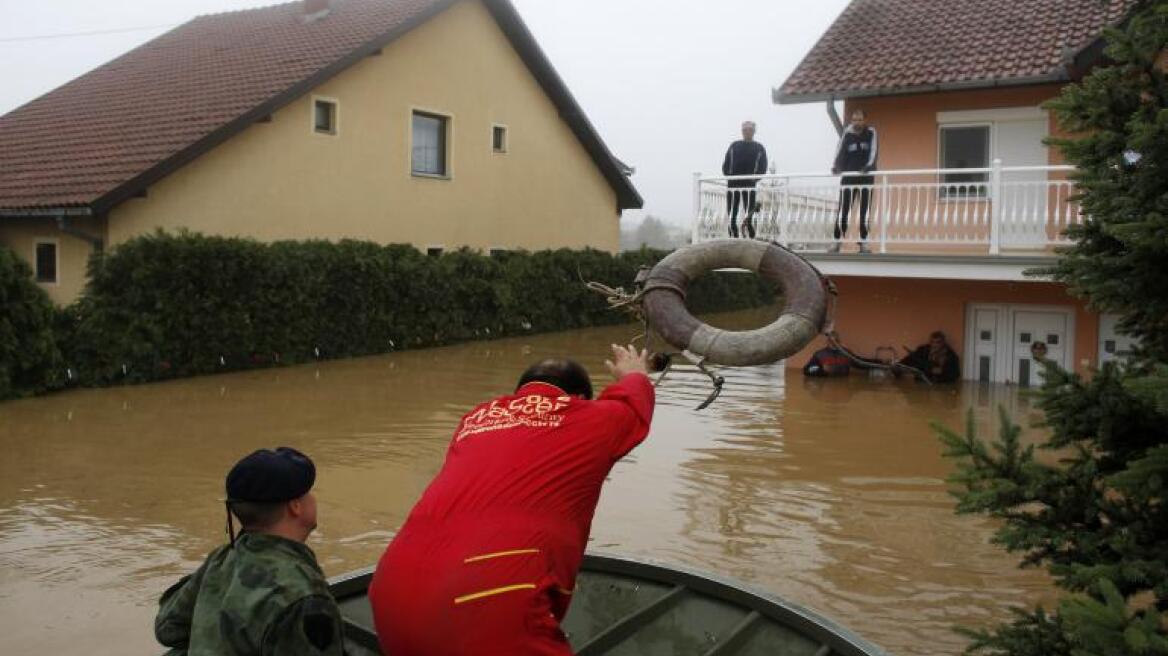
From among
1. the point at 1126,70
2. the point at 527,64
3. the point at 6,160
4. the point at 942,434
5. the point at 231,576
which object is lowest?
the point at 231,576

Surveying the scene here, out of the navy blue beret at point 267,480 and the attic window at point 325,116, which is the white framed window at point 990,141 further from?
the navy blue beret at point 267,480

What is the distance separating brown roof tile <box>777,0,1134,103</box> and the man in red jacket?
48.2ft

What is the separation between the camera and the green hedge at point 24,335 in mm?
14727

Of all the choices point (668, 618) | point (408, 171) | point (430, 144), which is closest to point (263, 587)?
point (668, 618)

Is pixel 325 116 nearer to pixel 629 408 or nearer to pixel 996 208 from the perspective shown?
pixel 996 208

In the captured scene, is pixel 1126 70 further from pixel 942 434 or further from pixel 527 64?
Answer: pixel 527 64

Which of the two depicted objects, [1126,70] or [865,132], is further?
[865,132]

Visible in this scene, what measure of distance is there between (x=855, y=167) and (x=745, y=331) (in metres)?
12.1

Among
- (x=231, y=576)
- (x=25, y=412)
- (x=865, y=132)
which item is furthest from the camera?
(x=865, y=132)

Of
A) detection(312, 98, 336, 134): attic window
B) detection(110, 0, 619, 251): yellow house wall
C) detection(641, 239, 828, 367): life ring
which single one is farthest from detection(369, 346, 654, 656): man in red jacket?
detection(312, 98, 336, 134): attic window

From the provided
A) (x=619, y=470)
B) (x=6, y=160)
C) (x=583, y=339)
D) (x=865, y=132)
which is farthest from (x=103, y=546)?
(x=583, y=339)

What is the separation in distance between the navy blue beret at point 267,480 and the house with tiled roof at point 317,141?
15847mm

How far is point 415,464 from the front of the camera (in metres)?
11.3

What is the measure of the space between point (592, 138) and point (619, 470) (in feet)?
63.4
